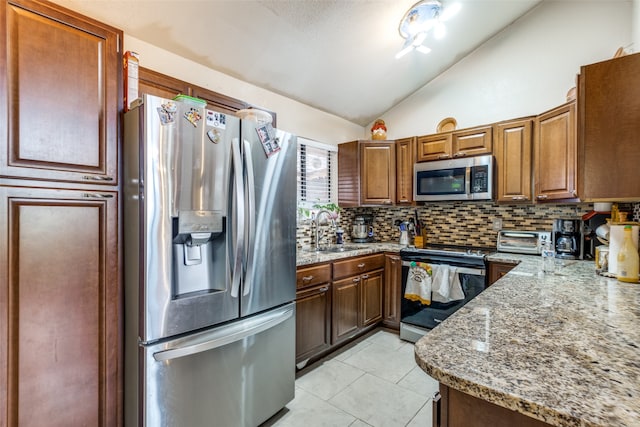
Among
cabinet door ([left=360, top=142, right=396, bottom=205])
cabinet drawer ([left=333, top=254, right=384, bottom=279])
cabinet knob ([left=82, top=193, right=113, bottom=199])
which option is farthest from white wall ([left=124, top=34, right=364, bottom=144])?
cabinet drawer ([left=333, top=254, right=384, bottom=279])

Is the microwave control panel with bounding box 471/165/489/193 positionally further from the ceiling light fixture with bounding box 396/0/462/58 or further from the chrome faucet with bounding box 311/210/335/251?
the chrome faucet with bounding box 311/210/335/251

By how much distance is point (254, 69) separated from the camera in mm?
2438

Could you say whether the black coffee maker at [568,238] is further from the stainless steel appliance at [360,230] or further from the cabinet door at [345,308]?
the stainless steel appliance at [360,230]

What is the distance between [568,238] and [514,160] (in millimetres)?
785

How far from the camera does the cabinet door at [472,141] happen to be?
278 centimetres

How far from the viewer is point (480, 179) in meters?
2.76

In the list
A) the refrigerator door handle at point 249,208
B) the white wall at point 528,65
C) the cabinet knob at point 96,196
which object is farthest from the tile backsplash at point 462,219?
the cabinet knob at point 96,196

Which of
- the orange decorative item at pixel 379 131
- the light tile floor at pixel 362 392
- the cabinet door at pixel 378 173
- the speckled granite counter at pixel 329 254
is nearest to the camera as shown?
the light tile floor at pixel 362 392

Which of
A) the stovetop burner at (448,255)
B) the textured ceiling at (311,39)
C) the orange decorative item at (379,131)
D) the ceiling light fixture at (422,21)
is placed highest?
the ceiling light fixture at (422,21)

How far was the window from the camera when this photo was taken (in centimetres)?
319

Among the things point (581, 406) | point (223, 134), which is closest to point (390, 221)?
point (223, 134)

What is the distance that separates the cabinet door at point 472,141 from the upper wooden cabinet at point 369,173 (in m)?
0.67

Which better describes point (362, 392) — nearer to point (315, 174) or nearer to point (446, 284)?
point (446, 284)

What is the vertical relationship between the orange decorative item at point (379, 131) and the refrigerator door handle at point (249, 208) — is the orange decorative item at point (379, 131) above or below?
above
